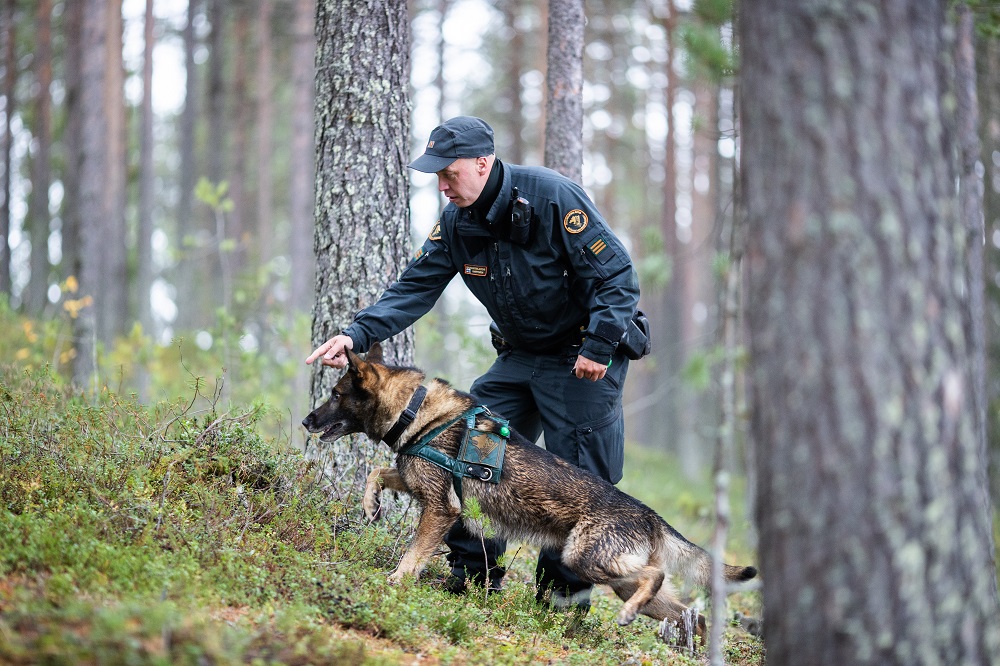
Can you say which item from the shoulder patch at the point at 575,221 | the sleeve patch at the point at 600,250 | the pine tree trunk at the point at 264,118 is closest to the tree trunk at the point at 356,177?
the shoulder patch at the point at 575,221

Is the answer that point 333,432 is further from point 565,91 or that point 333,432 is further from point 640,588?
point 565,91

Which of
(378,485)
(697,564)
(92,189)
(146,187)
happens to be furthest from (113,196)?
(697,564)

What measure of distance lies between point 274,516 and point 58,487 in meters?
1.16

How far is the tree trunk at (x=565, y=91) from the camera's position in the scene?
27.1 feet

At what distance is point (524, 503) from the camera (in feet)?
15.9

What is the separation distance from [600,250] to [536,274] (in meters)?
0.42

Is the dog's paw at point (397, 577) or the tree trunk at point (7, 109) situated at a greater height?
the tree trunk at point (7, 109)

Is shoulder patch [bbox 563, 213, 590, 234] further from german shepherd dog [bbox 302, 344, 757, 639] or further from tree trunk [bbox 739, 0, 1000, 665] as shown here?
tree trunk [bbox 739, 0, 1000, 665]

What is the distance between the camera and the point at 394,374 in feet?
17.1

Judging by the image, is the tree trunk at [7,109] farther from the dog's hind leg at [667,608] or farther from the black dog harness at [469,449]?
the dog's hind leg at [667,608]

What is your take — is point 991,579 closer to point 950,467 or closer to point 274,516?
point 950,467

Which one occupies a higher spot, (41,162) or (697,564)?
(41,162)

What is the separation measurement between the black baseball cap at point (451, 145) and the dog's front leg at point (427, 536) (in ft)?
6.75

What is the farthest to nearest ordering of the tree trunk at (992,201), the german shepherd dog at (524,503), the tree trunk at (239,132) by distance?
the tree trunk at (239,132) → the tree trunk at (992,201) → the german shepherd dog at (524,503)
